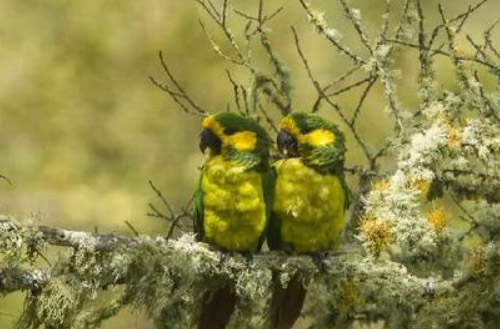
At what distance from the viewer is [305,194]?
458cm

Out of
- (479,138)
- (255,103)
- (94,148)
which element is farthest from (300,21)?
(479,138)

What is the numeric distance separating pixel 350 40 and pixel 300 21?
1.78 metres

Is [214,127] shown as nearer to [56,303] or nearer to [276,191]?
[276,191]

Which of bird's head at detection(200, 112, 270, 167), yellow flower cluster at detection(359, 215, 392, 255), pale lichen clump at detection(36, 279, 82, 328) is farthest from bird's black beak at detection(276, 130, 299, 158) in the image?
pale lichen clump at detection(36, 279, 82, 328)

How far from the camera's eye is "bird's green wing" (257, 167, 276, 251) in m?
4.55

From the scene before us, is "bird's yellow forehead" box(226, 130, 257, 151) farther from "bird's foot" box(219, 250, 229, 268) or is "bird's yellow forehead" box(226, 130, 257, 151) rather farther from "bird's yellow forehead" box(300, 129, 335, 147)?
"bird's foot" box(219, 250, 229, 268)

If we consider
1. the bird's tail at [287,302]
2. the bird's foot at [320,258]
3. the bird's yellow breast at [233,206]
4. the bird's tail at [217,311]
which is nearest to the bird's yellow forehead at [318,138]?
the bird's yellow breast at [233,206]

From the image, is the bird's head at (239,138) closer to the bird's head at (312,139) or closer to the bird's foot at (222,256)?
the bird's head at (312,139)

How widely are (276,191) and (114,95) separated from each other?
801cm

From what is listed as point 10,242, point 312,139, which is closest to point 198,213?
point 312,139

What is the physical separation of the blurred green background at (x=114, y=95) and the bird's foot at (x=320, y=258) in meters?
5.88

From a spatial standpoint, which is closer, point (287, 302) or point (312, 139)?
point (287, 302)

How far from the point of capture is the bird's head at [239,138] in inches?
179

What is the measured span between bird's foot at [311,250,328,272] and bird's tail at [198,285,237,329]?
0.35m
